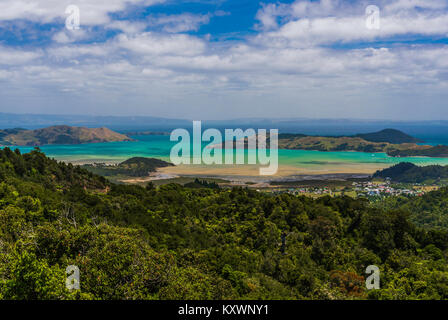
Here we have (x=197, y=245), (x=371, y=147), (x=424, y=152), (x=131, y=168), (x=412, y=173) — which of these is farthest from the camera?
(x=371, y=147)

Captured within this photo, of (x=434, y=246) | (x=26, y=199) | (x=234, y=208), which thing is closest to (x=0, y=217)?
(x=26, y=199)

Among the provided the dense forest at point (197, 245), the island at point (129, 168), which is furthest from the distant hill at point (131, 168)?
the dense forest at point (197, 245)

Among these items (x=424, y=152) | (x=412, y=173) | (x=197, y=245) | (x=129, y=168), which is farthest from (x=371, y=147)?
(x=197, y=245)

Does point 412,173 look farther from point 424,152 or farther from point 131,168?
point 131,168

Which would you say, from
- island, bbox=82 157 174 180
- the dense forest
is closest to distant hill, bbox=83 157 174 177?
island, bbox=82 157 174 180

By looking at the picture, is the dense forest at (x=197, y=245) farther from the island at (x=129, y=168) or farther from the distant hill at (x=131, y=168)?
the distant hill at (x=131, y=168)
